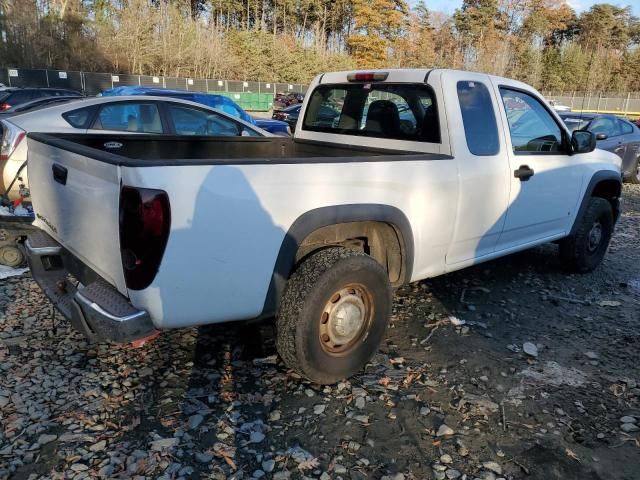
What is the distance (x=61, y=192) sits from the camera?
3141 millimetres


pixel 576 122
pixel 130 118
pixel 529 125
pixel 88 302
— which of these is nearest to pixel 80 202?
pixel 88 302

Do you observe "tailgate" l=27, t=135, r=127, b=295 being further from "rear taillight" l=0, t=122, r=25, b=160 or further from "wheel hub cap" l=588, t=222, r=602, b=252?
"wheel hub cap" l=588, t=222, r=602, b=252

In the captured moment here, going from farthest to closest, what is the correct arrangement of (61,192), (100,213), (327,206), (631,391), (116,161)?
1. (631,391)
2. (61,192)
3. (327,206)
4. (100,213)
5. (116,161)

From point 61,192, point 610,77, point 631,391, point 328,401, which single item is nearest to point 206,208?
point 61,192

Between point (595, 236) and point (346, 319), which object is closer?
point (346, 319)

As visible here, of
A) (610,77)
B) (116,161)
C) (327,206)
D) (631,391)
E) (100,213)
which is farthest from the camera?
(610,77)

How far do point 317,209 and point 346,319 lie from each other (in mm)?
745

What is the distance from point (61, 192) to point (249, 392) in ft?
5.43

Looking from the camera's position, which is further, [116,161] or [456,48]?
[456,48]

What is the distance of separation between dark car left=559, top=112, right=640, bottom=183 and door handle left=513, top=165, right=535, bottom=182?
7649mm

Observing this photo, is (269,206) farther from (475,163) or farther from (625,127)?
(625,127)

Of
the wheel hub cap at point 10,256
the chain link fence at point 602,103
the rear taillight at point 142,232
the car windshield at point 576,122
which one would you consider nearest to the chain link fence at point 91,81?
the wheel hub cap at point 10,256

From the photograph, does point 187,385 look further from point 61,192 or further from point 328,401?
point 61,192

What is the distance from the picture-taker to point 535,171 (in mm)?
4430
